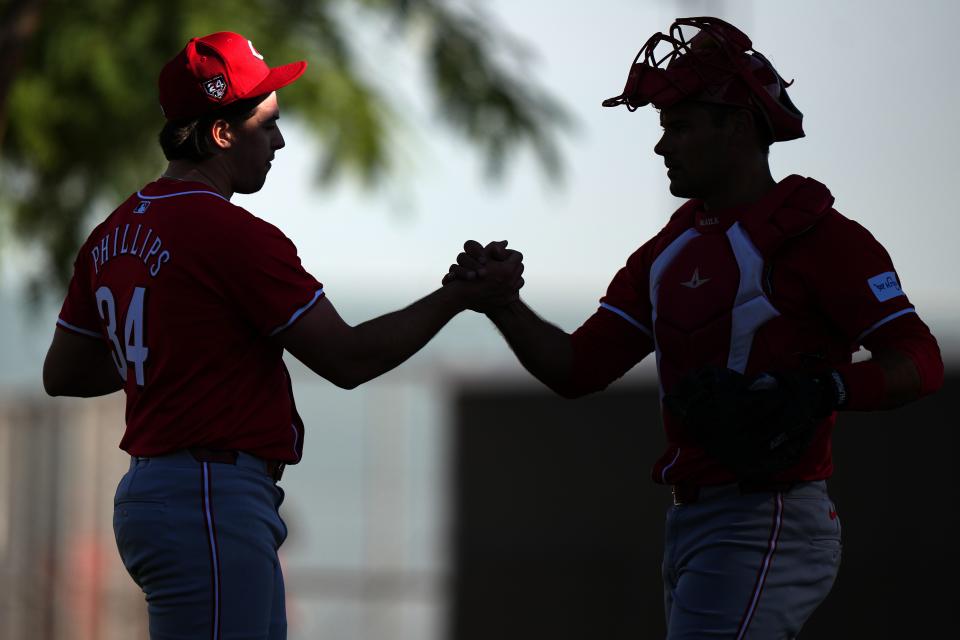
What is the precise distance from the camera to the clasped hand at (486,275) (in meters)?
4.40

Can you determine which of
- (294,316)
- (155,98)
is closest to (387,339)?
(294,316)

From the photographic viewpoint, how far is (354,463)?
6325 centimetres

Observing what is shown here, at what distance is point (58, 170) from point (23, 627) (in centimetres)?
556

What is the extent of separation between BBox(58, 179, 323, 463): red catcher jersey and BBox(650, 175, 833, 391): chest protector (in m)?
0.97

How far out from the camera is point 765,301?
152 inches

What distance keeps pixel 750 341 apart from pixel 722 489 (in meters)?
0.39

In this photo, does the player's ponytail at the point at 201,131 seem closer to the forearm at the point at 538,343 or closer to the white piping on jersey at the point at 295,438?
the white piping on jersey at the point at 295,438

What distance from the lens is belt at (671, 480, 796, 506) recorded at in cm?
385

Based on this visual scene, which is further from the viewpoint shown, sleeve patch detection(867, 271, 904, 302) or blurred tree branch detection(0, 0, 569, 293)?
blurred tree branch detection(0, 0, 569, 293)

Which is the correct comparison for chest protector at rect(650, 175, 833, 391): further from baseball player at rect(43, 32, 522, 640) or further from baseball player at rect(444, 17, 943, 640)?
baseball player at rect(43, 32, 522, 640)

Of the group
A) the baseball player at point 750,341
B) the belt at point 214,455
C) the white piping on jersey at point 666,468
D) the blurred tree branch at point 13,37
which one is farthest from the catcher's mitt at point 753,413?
the blurred tree branch at point 13,37

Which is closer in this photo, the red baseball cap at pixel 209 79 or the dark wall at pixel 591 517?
the red baseball cap at pixel 209 79

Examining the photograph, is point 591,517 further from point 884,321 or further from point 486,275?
point 884,321

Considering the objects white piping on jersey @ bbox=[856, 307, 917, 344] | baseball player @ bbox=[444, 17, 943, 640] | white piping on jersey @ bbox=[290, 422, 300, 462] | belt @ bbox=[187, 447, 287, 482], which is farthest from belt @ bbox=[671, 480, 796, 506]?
belt @ bbox=[187, 447, 287, 482]
